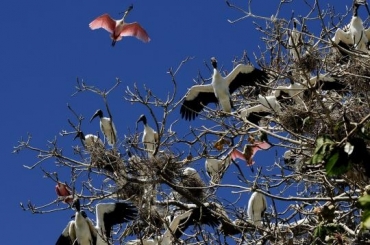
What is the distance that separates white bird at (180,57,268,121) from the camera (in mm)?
9078

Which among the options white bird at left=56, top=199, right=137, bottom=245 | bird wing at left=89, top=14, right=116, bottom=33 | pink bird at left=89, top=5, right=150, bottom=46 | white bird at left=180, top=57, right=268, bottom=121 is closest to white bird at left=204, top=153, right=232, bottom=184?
white bird at left=180, top=57, right=268, bottom=121

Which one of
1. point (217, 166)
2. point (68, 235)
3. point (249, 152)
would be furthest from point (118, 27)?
point (249, 152)

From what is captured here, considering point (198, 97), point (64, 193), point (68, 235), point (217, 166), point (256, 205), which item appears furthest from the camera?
point (198, 97)

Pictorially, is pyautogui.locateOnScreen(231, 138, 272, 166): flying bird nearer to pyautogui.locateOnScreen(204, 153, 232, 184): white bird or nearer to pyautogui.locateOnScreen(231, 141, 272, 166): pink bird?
pyautogui.locateOnScreen(231, 141, 272, 166): pink bird

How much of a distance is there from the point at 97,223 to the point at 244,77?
8.11 feet

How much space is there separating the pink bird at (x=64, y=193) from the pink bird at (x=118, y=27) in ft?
10.1

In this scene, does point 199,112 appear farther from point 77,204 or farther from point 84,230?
point 77,204

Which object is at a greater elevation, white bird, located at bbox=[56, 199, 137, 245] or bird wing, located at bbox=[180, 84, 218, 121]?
bird wing, located at bbox=[180, 84, 218, 121]

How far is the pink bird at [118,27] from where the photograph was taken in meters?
10.2

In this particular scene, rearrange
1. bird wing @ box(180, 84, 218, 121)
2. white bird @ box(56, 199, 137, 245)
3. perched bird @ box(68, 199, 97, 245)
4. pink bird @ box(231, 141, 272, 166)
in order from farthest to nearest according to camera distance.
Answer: bird wing @ box(180, 84, 218, 121)
perched bird @ box(68, 199, 97, 245)
white bird @ box(56, 199, 137, 245)
pink bird @ box(231, 141, 272, 166)

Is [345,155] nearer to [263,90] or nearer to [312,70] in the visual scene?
[312,70]

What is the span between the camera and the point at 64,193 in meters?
7.43

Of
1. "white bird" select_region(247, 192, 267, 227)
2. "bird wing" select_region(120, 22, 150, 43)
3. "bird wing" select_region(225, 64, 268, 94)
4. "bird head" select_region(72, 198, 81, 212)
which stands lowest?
"white bird" select_region(247, 192, 267, 227)

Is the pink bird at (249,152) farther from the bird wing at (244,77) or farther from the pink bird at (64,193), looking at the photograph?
the pink bird at (64,193)
